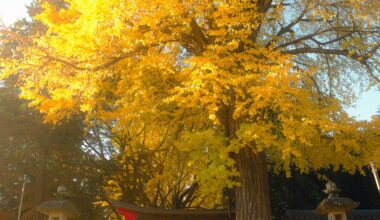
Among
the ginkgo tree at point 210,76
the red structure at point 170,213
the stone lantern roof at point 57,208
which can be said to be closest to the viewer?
the ginkgo tree at point 210,76

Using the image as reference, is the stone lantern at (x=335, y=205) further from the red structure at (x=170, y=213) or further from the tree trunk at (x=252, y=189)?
the red structure at (x=170, y=213)

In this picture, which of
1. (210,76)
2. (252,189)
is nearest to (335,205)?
(252,189)

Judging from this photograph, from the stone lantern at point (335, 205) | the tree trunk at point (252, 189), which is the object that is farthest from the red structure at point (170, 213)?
the stone lantern at point (335, 205)

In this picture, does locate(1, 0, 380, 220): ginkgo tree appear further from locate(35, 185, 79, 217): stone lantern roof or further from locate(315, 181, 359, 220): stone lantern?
locate(35, 185, 79, 217): stone lantern roof

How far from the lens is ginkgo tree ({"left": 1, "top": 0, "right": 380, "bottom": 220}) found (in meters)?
5.82

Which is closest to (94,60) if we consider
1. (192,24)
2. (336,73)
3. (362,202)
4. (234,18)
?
(192,24)

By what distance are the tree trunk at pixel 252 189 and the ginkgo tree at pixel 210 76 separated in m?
0.02

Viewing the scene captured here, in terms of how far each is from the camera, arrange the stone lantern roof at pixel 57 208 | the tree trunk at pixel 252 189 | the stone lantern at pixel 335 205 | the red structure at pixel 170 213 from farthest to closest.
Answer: the red structure at pixel 170 213
the stone lantern roof at pixel 57 208
the stone lantern at pixel 335 205
the tree trunk at pixel 252 189

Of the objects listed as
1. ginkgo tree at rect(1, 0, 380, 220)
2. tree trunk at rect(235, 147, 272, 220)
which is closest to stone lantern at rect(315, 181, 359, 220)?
ginkgo tree at rect(1, 0, 380, 220)

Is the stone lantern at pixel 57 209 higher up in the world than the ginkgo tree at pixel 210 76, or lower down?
lower down

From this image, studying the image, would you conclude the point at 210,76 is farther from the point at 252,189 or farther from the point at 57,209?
the point at 57,209

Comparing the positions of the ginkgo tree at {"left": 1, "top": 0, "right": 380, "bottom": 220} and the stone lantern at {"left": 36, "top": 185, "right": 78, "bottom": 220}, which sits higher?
the ginkgo tree at {"left": 1, "top": 0, "right": 380, "bottom": 220}

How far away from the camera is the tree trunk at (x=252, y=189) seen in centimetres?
672

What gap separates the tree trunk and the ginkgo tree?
0.02m
